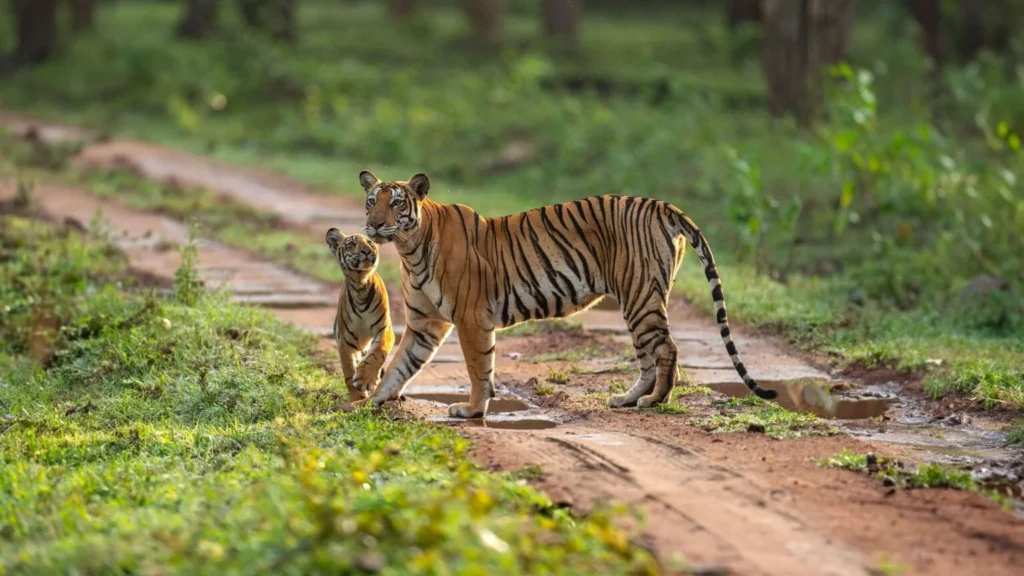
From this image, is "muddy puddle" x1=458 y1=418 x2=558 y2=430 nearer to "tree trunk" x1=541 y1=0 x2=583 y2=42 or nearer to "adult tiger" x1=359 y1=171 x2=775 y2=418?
"adult tiger" x1=359 y1=171 x2=775 y2=418

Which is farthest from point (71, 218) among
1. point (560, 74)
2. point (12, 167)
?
point (560, 74)

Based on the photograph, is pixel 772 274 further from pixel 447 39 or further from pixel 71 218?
pixel 447 39

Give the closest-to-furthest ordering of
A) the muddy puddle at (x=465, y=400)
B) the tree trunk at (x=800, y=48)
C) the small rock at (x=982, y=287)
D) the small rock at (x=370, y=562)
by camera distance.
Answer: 1. the small rock at (x=370, y=562)
2. the muddy puddle at (x=465, y=400)
3. the small rock at (x=982, y=287)
4. the tree trunk at (x=800, y=48)

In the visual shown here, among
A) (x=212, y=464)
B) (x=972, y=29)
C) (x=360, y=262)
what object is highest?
(x=972, y=29)

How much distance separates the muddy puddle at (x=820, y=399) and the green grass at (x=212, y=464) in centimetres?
221

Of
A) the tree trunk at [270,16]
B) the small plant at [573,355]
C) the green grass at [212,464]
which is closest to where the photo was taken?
the green grass at [212,464]

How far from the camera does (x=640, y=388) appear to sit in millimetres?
7438

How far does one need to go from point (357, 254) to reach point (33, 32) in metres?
20.2

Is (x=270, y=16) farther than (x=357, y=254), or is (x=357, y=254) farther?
(x=270, y=16)

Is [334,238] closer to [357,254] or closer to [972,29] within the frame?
[357,254]

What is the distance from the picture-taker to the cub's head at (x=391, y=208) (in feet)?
23.3

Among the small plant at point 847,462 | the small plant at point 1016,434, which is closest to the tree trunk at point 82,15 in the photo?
the small plant at point 1016,434

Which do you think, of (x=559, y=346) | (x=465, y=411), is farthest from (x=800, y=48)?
(x=465, y=411)

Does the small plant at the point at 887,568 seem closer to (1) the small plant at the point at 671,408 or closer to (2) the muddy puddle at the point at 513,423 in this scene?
(1) the small plant at the point at 671,408
